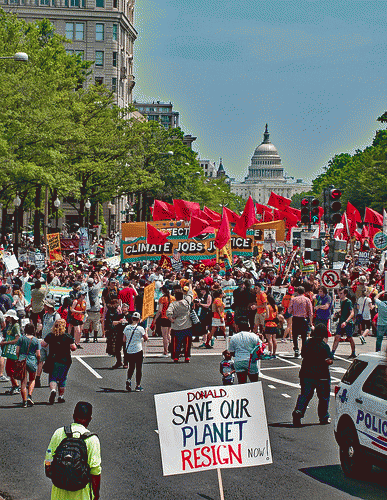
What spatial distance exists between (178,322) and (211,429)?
405 inches

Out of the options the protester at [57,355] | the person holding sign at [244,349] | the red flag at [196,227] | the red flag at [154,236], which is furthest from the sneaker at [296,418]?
the red flag at [196,227]

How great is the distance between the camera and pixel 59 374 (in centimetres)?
1421

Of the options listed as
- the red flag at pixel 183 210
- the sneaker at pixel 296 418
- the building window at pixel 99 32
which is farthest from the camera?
the building window at pixel 99 32

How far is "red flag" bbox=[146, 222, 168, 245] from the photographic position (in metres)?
29.0

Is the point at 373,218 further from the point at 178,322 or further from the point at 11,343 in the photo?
the point at 11,343

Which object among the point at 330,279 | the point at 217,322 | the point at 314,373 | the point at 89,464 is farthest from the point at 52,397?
the point at 330,279

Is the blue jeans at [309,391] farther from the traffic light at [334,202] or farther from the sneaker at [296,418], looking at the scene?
the traffic light at [334,202]

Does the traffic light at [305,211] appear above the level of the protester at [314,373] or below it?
above

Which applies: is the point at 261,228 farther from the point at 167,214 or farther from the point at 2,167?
the point at 2,167

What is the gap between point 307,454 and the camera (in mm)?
11195

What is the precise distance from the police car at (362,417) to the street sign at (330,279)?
39.8 ft

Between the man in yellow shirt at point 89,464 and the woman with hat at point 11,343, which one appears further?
the woman with hat at point 11,343

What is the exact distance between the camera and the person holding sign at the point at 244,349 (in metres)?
13.2

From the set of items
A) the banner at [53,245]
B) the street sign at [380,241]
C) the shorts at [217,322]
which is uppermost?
the street sign at [380,241]
